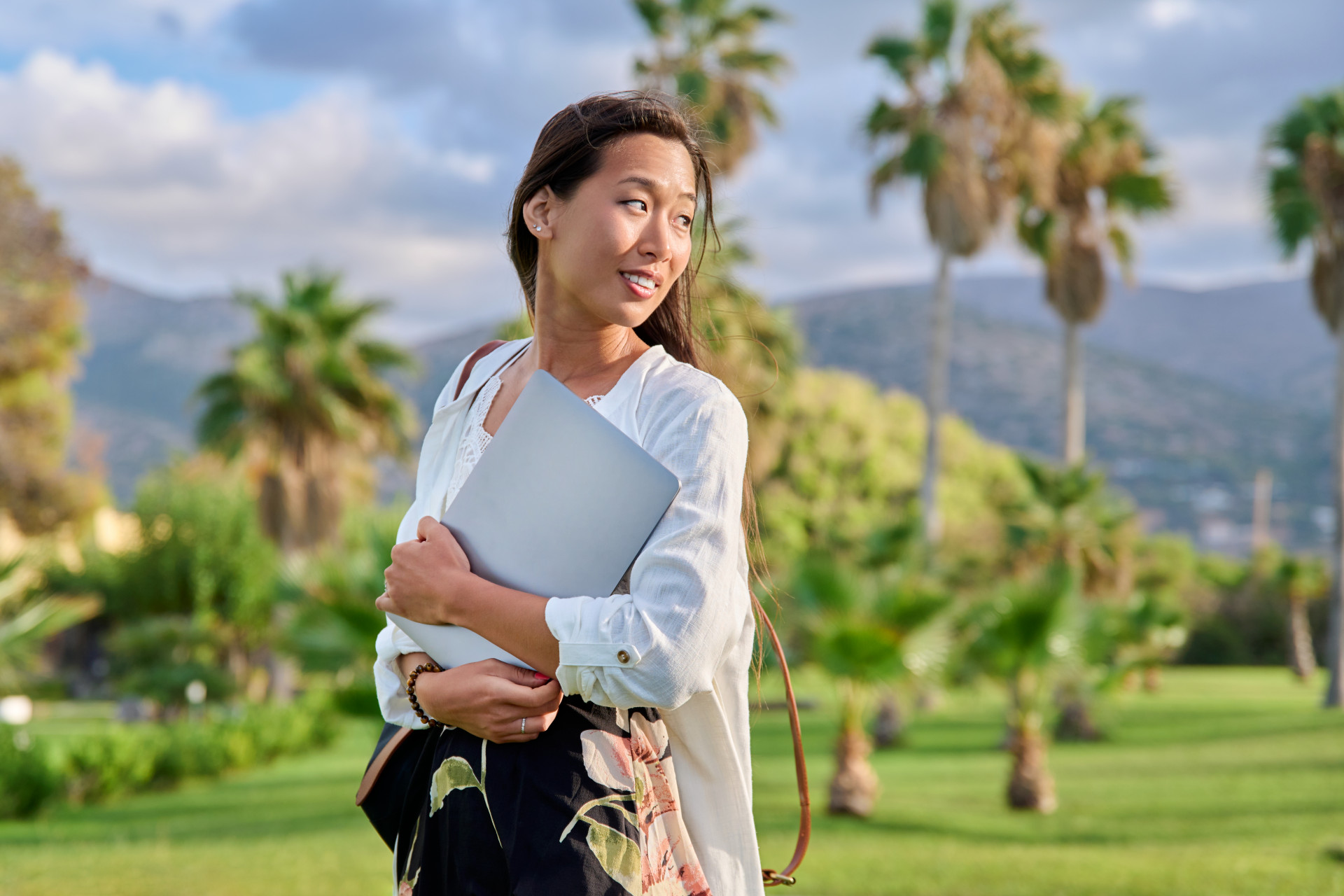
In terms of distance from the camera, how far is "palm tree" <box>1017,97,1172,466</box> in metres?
22.5

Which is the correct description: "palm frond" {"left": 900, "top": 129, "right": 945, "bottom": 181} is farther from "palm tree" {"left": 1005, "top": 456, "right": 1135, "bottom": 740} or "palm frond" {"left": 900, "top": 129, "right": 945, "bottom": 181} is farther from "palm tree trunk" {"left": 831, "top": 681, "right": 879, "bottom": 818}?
"palm tree trunk" {"left": 831, "top": 681, "right": 879, "bottom": 818}

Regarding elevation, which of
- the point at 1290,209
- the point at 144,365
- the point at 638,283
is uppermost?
the point at 1290,209

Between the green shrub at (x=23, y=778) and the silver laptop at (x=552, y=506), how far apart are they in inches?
518

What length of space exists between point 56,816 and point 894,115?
17629 mm

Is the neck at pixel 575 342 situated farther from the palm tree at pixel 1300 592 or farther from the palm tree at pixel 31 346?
the palm tree at pixel 1300 592

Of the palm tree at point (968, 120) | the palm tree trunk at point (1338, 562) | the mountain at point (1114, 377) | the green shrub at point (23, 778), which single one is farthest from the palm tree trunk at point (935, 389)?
the mountain at point (1114, 377)

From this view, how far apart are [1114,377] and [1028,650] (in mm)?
118188

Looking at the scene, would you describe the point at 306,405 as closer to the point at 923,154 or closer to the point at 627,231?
the point at 923,154

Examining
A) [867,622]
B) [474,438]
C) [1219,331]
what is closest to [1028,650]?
[867,622]

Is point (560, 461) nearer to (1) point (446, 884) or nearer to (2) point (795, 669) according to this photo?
(1) point (446, 884)

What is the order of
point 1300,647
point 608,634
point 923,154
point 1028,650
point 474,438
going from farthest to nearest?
point 1300,647
point 923,154
point 1028,650
point 474,438
point 608,634

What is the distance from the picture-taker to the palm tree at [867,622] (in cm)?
1005

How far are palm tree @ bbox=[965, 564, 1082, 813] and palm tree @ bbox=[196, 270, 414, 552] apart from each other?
12663 millimetres

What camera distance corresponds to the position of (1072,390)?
2477 cm
